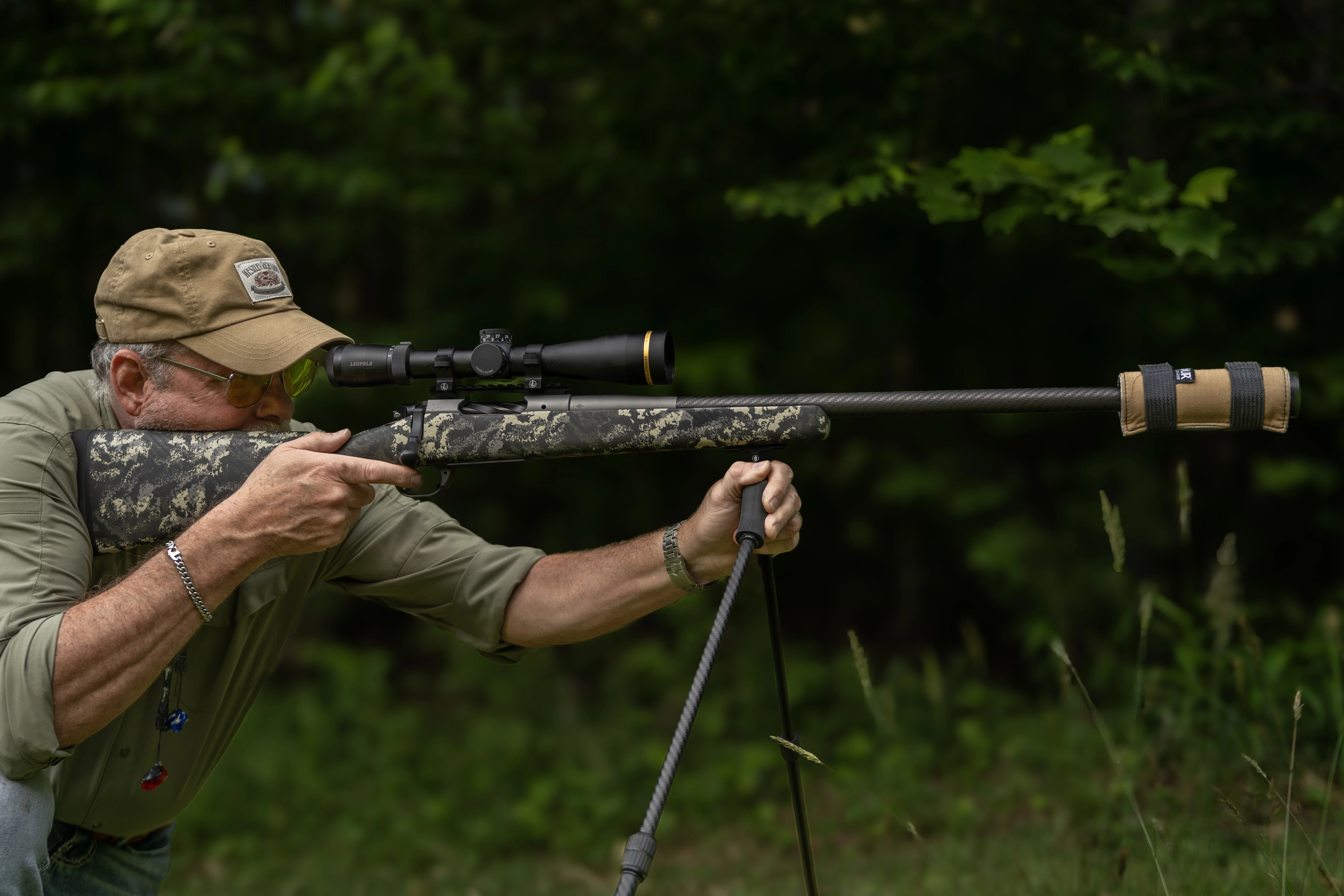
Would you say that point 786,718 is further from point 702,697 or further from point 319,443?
point 319,443

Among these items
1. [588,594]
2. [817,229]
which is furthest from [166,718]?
[817,229]

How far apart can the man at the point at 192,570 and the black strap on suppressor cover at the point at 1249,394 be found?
0.94 metres

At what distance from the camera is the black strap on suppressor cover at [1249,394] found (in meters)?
2.22

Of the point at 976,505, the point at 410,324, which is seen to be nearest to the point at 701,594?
the point at 976,505

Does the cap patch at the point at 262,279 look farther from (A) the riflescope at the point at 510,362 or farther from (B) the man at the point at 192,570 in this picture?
(A) the riflescope at the point at 510,362

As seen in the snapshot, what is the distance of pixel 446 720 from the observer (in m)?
5.95

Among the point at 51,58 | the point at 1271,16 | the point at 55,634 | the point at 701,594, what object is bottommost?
the point at 701,594

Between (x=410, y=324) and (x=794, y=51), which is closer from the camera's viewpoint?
(x=794, y=51)

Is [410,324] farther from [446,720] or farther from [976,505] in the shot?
[976,505]

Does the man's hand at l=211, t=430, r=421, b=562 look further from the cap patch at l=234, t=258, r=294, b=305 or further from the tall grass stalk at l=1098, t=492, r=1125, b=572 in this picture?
the tall grass stalk at l=1098, t=492, r=1125, b=572

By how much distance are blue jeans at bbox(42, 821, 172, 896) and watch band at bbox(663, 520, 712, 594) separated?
60.0 inches

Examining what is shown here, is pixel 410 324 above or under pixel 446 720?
above

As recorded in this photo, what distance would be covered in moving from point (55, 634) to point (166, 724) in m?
0.48

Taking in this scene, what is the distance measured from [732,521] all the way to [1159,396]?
0.97 m
